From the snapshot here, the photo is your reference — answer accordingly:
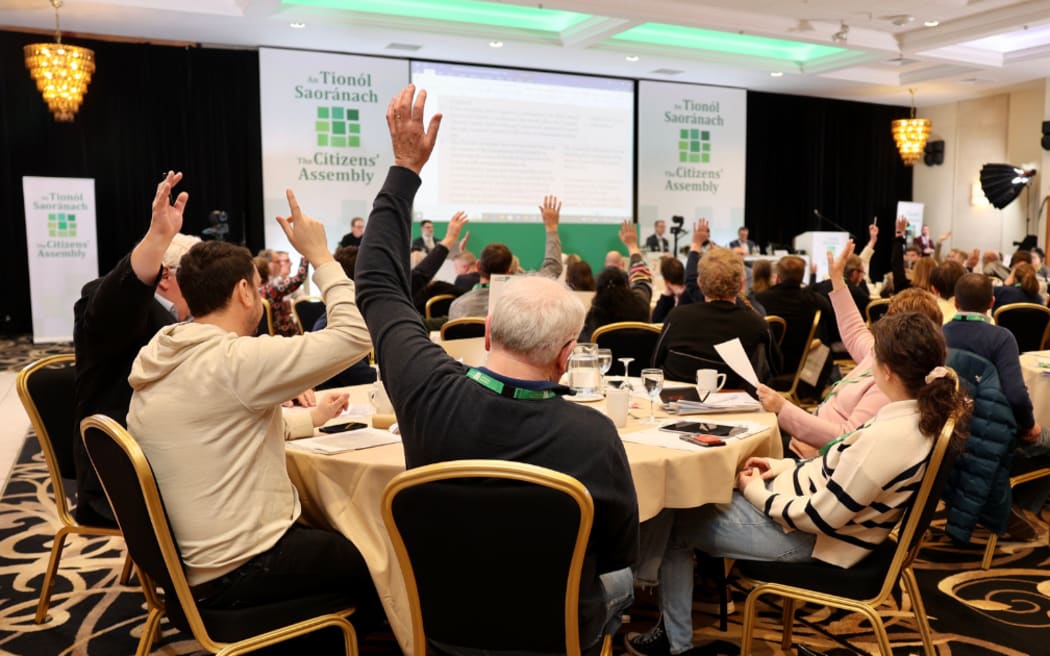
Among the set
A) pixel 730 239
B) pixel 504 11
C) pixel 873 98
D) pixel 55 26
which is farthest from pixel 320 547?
pixel 873 98

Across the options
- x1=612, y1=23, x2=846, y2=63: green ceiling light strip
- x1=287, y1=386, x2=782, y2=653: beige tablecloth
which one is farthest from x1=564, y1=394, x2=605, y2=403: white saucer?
x1=612, y1=23, x2=846, y2=63: green ceiling light strip

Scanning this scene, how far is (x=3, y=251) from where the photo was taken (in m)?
10.9

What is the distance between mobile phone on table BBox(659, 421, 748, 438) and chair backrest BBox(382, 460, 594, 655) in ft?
3.50

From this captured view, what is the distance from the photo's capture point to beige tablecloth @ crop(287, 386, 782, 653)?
2.23m

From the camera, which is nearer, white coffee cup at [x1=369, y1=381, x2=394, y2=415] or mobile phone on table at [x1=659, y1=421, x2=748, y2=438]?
mobile phone on table at [x1=659, y1=421, x2=748, y2=438]

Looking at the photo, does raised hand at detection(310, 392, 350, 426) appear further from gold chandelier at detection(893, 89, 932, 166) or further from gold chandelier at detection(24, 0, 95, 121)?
gold chandelier at detection(893, 89, 932, 166)

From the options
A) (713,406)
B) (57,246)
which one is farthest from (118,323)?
(57,246)

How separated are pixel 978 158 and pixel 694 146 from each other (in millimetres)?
5888

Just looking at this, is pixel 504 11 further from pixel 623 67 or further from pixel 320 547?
pixel 320 547

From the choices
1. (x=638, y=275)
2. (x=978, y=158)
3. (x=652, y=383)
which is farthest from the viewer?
(x=978, y=158)

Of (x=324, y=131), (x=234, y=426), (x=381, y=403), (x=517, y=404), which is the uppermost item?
(x=324, y=131)

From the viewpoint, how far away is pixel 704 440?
251 cm

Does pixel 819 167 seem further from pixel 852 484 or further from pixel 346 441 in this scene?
pixel 346 441

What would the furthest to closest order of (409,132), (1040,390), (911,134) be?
(911,134) < (1040,390) < (409,132)
